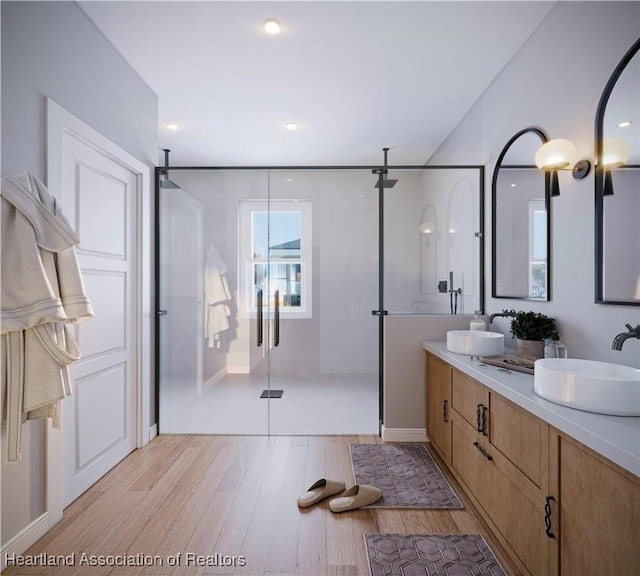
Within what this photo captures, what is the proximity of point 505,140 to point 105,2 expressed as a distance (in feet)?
8.28

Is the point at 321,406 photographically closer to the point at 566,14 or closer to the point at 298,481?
the point at 298,481

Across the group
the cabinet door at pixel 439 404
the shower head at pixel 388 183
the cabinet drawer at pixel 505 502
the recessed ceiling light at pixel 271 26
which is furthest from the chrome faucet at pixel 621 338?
the recessed ceiling light at pixel 271 26

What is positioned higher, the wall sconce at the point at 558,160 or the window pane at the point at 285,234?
the wall sconce at the point at 558,160

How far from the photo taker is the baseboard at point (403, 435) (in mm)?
2924

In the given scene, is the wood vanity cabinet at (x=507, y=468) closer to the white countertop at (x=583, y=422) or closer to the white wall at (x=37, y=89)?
the white countertop at (x=583, y=422)

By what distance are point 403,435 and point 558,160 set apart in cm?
210

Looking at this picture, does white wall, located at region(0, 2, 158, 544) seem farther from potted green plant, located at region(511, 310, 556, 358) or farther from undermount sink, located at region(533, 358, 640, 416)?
potted green plant, located at region(511, 310, 556, 358)

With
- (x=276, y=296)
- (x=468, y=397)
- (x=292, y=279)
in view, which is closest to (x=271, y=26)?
(x=292, y=279)

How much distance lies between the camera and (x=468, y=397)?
2.06 metres

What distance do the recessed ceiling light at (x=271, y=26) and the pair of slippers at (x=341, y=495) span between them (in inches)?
102

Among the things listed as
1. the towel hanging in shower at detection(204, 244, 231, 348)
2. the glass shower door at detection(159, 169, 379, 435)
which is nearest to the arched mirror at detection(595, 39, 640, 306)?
the glass shower door at detection(159, 169, 379, 435)

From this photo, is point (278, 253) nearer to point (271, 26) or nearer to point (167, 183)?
point (167, 183)

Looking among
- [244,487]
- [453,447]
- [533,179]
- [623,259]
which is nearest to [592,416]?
[623,259]

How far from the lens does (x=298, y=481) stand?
2.32 meters
